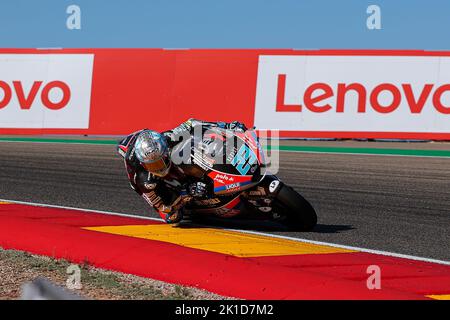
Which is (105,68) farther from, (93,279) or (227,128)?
(93,279)

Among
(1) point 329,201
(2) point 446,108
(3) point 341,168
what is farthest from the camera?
(2) point 446,108

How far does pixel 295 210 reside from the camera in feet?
24.7

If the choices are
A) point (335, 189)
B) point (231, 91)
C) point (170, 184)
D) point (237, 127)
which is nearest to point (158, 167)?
point (170, 184)

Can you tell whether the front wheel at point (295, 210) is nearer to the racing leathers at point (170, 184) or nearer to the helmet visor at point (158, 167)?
the racing leathers at point (170, 184)

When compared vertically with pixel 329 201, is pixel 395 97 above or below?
above

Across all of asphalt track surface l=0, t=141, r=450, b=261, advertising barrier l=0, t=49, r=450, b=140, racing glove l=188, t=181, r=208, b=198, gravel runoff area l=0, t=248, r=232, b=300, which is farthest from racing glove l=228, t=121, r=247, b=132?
advertising barrier l=0, t=49, r=450, b=140

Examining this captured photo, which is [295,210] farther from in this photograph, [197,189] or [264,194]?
[197,189]

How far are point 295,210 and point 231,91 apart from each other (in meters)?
11.1

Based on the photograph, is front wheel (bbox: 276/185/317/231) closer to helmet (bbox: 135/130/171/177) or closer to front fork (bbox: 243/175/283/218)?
front fork (bbox: 243/175/283/218)

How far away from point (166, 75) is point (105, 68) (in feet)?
4.72

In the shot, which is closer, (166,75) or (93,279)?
(93,279)

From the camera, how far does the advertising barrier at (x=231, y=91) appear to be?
17.5m

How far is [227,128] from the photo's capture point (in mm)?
7602

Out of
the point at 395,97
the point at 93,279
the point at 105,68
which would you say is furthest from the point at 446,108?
the point at 93,279
